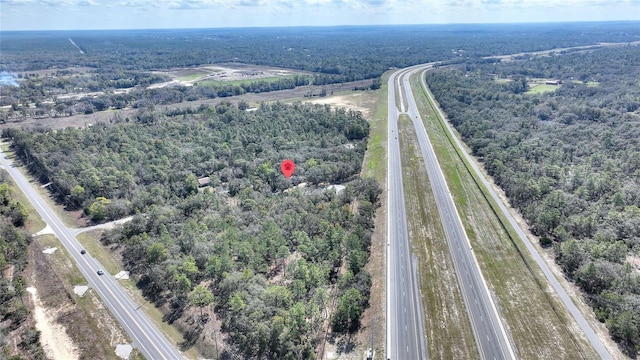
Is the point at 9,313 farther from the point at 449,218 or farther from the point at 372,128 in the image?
the point at 372,128

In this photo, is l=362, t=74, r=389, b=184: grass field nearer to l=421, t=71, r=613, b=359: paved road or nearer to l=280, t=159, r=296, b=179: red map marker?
l=280, t=159, r=296, b=179: red map marker

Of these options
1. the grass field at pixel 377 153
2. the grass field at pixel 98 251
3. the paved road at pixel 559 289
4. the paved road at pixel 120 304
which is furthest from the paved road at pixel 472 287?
the grass field at pixel 98 251

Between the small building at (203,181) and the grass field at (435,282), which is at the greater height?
the small building at (203,181)

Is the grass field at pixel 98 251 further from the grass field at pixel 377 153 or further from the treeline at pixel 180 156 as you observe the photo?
the grass field at pixel 377 153

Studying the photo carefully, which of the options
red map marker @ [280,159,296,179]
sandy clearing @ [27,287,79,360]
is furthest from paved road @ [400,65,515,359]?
sandy clearing @ [27,287,79,360]

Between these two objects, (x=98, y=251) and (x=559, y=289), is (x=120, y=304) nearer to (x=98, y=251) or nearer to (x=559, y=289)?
(x=98, y=251)

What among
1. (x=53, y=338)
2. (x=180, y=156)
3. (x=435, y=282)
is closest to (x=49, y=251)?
(x=53, y=338)

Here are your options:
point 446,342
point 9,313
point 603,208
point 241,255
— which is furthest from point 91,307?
point 603,208
